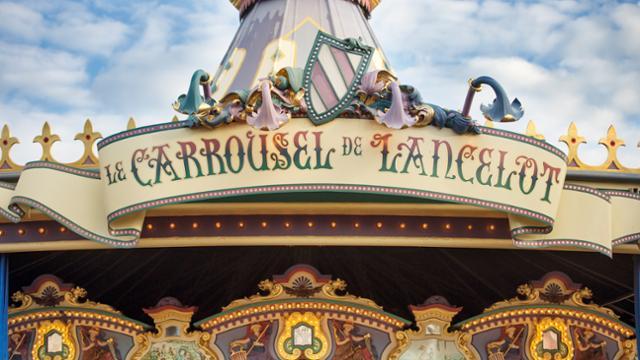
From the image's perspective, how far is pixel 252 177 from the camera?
7695 mm

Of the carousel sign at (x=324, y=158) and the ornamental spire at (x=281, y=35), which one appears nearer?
the carousel sign at (x=324, y=158)

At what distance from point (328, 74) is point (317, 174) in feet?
2.89

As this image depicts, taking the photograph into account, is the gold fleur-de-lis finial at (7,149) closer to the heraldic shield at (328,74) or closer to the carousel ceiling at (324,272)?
the carousel ceiling at (324,272)

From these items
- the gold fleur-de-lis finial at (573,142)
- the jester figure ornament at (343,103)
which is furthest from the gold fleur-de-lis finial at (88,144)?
the gold fleur-de-lis finial at (573,142)

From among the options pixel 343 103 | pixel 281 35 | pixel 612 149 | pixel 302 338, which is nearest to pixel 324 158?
pixel 343 103

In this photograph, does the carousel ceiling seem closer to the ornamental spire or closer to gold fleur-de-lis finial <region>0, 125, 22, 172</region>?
gold fleur-de-lis finial <region>0, 125, 22, 172</region>

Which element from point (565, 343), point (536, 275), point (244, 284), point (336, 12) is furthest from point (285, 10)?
point (565, 343)

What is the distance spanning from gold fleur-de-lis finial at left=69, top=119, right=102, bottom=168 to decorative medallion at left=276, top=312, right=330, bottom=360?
1882 mm

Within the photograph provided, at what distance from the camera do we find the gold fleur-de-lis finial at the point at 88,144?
8.57 m

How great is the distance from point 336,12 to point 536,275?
3248 mm

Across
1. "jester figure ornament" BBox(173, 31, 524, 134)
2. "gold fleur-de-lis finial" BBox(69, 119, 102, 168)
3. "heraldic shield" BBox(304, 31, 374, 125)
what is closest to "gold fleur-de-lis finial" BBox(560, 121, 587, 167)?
"jester figure ornament" BBox(173, 31, 524, 134)

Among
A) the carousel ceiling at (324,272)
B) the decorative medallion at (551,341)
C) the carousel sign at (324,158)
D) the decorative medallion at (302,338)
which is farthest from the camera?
the carousel ceiling at (324,272)

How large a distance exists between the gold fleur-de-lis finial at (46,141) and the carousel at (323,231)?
0.06 ft

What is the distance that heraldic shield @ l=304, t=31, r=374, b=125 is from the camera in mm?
7738
